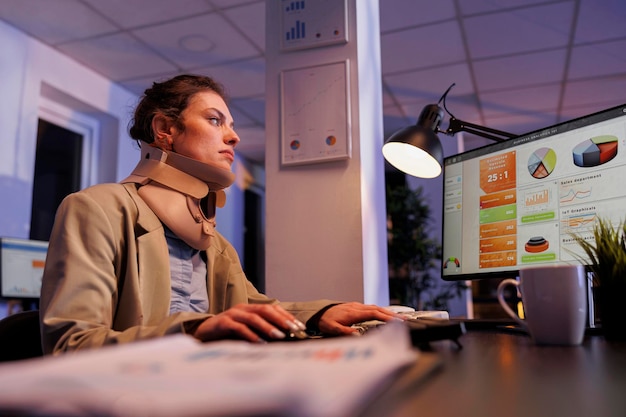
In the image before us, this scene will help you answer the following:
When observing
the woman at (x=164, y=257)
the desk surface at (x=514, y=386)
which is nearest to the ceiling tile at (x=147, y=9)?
the woman at (x=164, y=257)

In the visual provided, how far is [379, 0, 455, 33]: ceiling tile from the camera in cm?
314

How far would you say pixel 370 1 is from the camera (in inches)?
99.6

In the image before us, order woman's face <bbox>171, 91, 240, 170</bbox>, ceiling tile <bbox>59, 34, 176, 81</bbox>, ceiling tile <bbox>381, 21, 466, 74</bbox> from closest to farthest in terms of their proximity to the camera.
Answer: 1. woman's face <bbox>171, 91, 240, 170</bbox>
2. ceiling tile <bbox>381, 21, 466, 74</bbox>
3. ceiling tile <bbox>59, 34, 176, 81</bbox>

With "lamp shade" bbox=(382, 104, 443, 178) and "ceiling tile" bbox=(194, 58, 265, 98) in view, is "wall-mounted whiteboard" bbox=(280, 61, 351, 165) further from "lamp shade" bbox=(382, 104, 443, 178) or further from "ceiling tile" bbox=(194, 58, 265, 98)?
"ceiling tile" bbox=(194, 58, 265, 98)

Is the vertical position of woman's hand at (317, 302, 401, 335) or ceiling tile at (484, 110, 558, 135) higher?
ceiling tile at (484, 110, 558, 135)

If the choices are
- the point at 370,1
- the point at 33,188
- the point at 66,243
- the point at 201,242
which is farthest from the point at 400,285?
the point at 66,243

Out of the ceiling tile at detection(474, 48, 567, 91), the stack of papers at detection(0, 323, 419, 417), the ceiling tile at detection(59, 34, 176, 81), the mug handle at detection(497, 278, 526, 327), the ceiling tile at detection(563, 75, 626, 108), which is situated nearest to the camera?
the stack of papers at detection(0, 323, 419, 417)

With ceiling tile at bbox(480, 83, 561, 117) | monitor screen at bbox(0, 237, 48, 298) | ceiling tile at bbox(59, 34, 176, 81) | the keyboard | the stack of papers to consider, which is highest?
ceiling tile at bbox(59, 34, 176, 81)

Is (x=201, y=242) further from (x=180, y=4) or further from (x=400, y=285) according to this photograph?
(x=400, y=285)

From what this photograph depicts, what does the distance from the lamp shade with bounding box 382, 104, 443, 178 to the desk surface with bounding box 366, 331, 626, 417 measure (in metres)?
0.89

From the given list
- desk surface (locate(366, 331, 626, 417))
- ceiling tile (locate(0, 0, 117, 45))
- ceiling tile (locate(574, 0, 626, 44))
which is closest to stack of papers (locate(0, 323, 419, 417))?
desk surface (locate(366, 331, 626, 417))

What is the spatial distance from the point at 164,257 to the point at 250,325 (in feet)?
1.64

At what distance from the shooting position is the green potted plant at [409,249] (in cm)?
435

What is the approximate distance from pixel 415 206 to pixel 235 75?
1.76 metres
